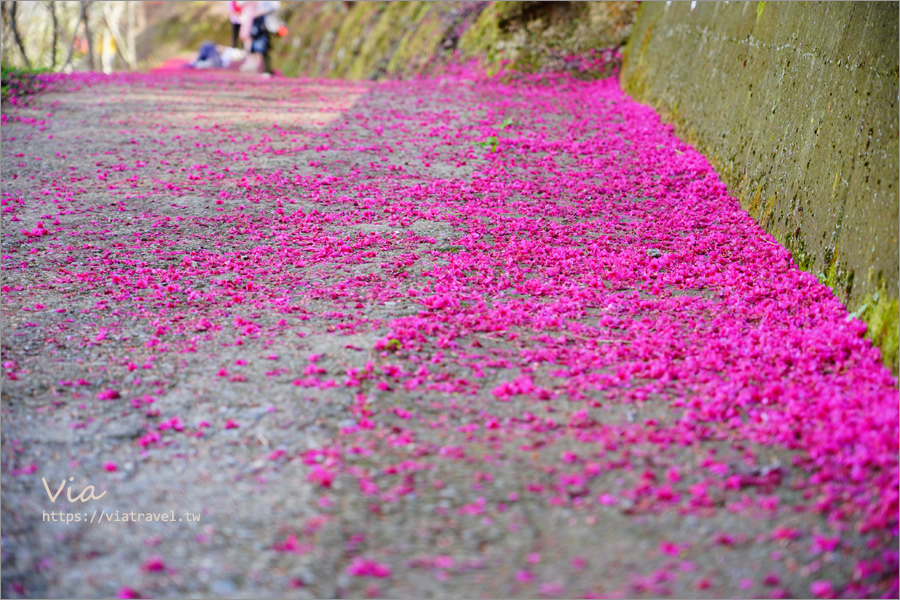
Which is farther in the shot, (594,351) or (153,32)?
(153,32)

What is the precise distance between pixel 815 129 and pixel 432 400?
2857 millimetres

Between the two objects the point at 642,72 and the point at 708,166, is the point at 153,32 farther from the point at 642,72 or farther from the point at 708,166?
the point at 708,166

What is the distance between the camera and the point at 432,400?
2.75 metres

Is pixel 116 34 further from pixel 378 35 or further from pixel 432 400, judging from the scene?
pixel 432 400

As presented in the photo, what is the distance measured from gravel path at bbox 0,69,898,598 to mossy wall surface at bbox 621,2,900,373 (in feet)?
0.60

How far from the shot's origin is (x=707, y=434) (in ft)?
8.13

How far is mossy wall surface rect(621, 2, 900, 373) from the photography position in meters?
3.15

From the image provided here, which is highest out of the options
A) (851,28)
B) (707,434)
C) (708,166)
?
(851,28)

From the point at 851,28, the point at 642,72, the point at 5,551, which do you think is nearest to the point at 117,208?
the point at 5,551

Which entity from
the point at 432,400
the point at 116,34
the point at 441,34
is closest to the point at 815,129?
the point at 432,400

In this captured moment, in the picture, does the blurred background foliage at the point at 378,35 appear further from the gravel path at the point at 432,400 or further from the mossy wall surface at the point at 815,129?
the gravel path at the point at 432,400

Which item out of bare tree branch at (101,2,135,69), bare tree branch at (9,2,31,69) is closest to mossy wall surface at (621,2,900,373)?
bare tree branch at (9,2,31,69)

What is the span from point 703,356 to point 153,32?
31.9 metres

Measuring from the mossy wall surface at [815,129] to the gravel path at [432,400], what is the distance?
182 millimetres
